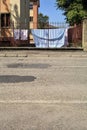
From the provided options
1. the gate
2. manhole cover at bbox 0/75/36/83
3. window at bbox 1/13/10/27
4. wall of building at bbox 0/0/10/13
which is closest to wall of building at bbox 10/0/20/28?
wall of building at bbox 0/0/10/13

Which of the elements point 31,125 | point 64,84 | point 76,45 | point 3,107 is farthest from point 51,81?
point 76,45

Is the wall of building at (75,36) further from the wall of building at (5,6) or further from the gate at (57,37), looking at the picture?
the wall of building at (5,6)

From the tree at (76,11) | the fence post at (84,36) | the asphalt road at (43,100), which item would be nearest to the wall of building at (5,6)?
the tree at (76,11)

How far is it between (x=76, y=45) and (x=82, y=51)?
3.10 m

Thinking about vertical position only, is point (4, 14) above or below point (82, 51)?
above

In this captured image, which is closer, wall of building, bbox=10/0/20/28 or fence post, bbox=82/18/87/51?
fence post, bbox=82/18/87/51

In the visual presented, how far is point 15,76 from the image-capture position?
13.4 m

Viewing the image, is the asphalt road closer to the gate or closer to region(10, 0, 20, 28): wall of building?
the gate

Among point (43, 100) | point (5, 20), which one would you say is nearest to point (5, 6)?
point (5, 20)

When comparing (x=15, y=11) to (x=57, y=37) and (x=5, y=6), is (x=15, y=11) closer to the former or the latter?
(x=5, y=6)

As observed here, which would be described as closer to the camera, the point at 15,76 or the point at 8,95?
the point at 8,95

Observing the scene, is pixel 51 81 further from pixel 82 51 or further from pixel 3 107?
pixel 82 51

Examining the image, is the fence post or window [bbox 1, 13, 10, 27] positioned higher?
window [bbox 1, 13, 10, 27]

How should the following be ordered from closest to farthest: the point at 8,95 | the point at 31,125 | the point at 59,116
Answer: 1. the point at 31,125
2. the point at 59,116
3. the point at 8,95
